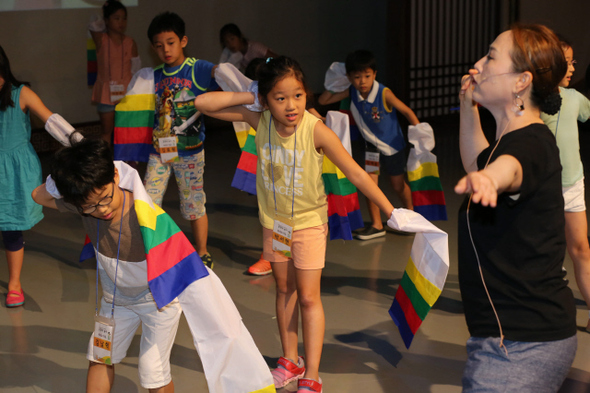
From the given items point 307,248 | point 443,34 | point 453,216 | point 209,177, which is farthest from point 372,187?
point 443,34

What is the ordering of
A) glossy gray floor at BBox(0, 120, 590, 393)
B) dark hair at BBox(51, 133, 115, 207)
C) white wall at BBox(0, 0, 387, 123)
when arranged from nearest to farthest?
dark hair at BBox(51, 133, 115, 207)
glossy gray floor at BBox(0, 120, 590, 393)
white wall at BBox(0, 0, 387, 123)

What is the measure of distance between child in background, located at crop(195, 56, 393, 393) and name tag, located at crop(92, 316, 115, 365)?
0.69m

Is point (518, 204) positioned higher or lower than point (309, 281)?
higher

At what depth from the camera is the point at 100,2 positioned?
7254mm

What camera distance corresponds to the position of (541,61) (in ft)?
4.64

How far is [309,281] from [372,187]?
0.45 m

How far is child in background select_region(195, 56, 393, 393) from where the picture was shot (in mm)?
2361

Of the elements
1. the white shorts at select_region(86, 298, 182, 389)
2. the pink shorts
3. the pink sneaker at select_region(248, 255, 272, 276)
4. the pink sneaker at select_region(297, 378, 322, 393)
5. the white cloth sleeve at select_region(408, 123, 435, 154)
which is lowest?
the pink sneaker at select_region(248, 255, 272, 276)

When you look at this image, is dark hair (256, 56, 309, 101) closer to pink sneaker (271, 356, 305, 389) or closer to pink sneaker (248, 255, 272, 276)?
pink sneaker (271, 356, 305, 389)

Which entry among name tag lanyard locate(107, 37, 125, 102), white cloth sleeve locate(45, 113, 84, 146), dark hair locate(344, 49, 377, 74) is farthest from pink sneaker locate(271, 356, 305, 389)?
name tag lanyard locate(107, 37, 125, 102)

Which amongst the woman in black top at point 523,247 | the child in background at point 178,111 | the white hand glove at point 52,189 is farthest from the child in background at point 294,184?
the child in background at point 178,111

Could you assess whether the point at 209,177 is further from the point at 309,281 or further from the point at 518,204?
the point at 518,204

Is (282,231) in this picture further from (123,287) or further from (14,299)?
(14,299)

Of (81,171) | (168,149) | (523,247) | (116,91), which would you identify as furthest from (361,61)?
(523,247)
